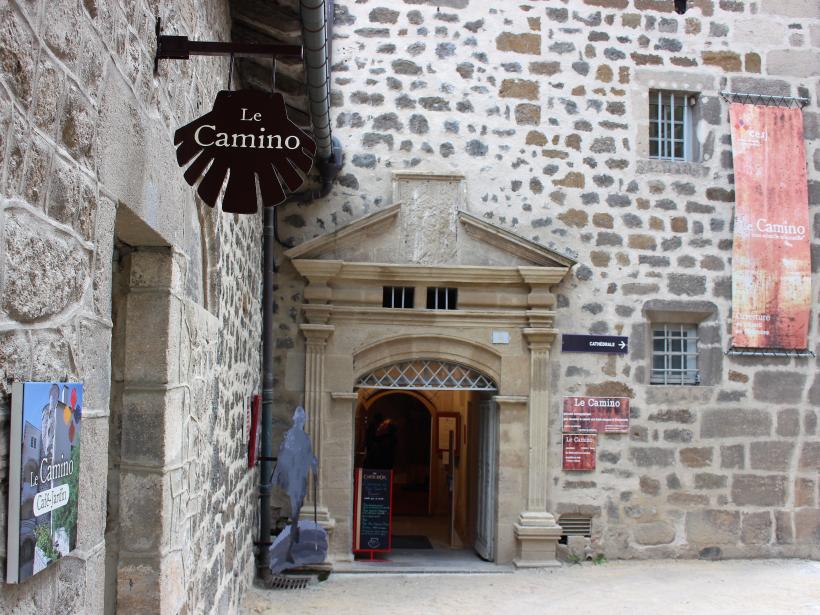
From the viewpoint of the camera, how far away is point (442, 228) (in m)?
7.89

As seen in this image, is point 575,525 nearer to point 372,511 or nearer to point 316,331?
point 372,511

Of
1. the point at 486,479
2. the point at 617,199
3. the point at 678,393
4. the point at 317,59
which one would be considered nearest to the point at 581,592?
the point at 486,479

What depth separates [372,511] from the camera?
7.97m

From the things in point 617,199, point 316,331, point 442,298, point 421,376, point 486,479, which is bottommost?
point 486,479

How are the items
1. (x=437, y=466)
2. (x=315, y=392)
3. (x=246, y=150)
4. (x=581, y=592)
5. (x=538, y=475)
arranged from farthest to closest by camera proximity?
(x=437, y=466) < (x=538, y=475) < (x=315, y=392) < (x=581, y=592) < (x=246, y=150)

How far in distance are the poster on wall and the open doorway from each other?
6288mm

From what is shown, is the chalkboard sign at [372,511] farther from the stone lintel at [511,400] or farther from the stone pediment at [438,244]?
the stone pediment at [438,244]

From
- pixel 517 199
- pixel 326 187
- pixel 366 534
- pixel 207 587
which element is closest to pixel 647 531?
pixel 366 534

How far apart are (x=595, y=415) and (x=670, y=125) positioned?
292 cm

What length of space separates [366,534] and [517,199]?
11.2 feet

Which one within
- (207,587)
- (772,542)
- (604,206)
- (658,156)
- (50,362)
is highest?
(658,156)

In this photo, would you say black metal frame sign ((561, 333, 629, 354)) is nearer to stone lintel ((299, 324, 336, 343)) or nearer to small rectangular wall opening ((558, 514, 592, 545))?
small rectangular wall opening ((558, 514, 592, 545))

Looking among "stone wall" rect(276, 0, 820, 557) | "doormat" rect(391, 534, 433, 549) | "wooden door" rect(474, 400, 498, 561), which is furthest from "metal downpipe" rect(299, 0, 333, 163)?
"doormat" rect(391, 534, 433, 549)

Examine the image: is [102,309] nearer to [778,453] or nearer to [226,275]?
[226,275]
